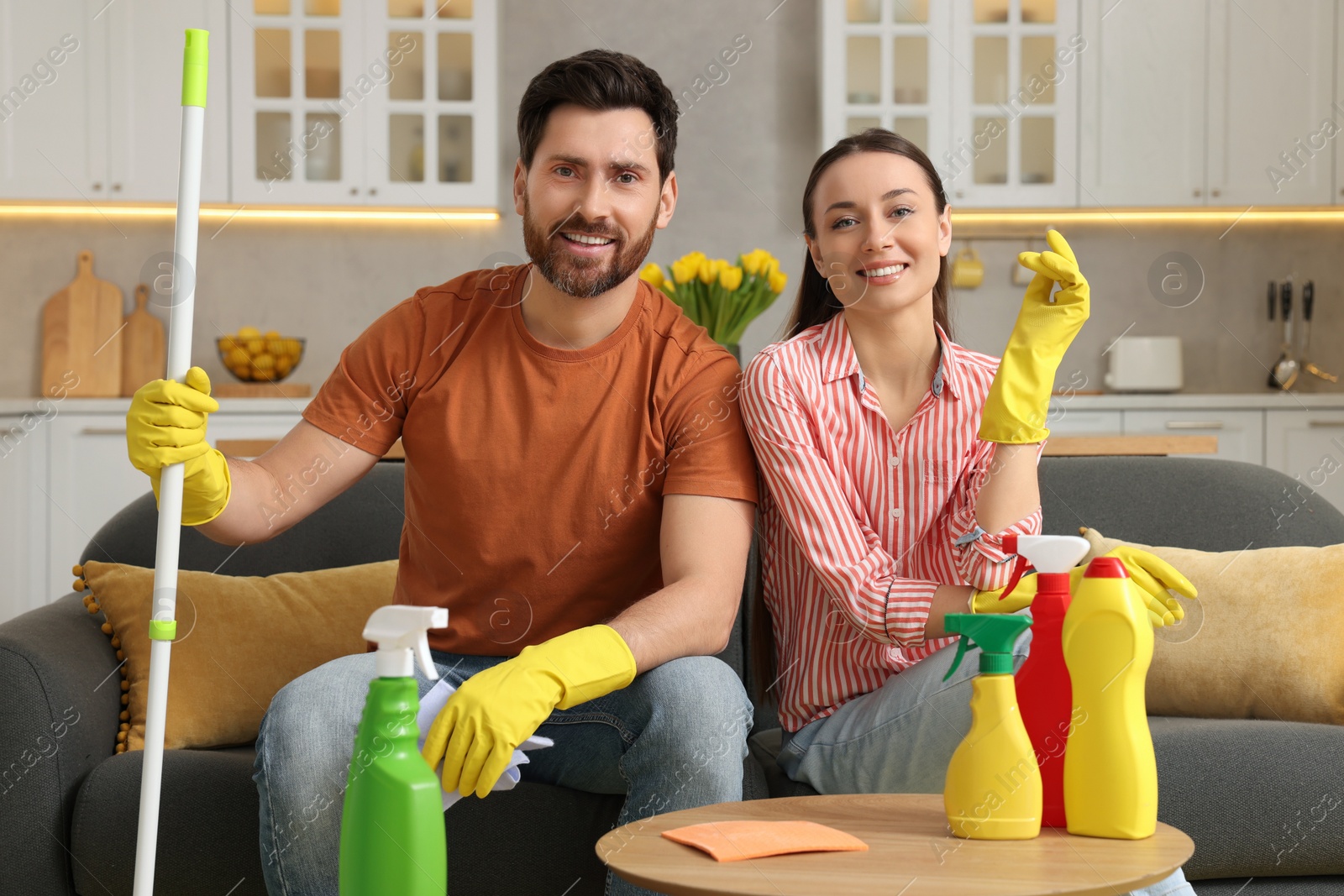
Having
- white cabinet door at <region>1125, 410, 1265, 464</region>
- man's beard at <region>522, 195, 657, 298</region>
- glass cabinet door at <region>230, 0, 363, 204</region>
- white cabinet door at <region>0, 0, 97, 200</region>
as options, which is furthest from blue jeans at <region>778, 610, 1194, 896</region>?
white cabinet door at <region>0, 0, 97, 200</region>

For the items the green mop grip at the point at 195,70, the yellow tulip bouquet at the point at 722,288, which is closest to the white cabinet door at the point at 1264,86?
the yellow tulip bouquet at the point at 722,288

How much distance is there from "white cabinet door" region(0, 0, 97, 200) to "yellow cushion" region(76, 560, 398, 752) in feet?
8.93

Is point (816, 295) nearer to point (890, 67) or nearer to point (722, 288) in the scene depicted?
point (722, 288)

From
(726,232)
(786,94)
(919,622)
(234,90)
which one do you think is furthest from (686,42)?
(919,622)

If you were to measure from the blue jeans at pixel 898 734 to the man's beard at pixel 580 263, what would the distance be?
1.95 ft

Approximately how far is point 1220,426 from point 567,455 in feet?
10.0

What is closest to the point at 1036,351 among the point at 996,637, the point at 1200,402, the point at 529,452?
the point at 996,637

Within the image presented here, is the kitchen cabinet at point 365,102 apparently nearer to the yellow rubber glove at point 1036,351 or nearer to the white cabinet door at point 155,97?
the white cabinet door at point 155,97

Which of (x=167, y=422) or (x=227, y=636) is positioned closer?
(x=167, y=422)

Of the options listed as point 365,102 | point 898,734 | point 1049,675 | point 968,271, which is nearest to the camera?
point 1049,675

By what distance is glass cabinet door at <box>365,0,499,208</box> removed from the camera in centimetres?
398

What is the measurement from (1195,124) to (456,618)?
3500 mm

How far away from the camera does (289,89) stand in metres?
3.95

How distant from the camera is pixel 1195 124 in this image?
4004 millimetres
